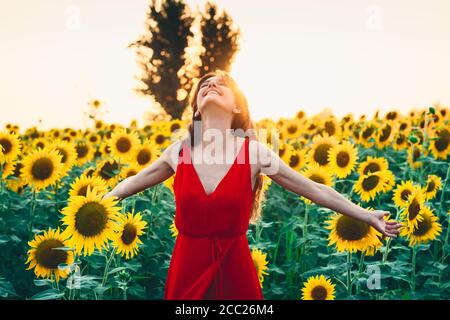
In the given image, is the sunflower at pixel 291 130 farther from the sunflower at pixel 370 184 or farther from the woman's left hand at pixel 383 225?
the woman's left hand at pixel 383 225

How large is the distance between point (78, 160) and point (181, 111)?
68.8 feet

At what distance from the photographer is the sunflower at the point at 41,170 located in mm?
4660

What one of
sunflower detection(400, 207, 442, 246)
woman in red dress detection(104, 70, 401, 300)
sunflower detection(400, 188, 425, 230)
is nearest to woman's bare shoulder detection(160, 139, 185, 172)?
woman in red dress detection(104, 70, 401, 300)

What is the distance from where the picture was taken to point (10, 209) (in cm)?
494

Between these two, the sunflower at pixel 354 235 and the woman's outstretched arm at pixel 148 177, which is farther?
the sunflower at pixel 354 235

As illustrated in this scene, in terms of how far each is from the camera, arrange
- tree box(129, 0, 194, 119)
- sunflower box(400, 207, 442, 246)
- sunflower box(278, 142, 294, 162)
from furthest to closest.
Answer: tree box(129, 0, 194, 119)
sunflower box(278, 142, 294, 162)
sunflower box(400, 207, 442, 246)

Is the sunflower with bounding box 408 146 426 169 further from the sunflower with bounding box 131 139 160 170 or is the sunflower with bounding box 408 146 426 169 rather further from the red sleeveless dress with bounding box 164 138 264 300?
the red sleeveless dress with bounding box 164 138 264 300

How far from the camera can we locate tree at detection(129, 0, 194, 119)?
27578mm

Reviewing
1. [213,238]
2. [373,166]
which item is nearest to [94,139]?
[373,166]

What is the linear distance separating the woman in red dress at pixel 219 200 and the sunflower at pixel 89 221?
1.39 feet

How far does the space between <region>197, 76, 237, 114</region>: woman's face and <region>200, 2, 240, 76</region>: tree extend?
26815 millimetres

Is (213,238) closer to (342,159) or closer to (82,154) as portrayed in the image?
(342,159)

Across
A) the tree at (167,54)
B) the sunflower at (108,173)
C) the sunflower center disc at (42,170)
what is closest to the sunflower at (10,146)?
the sunflower center disc at (42,170)
